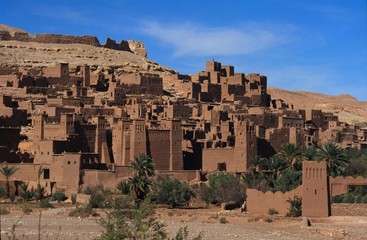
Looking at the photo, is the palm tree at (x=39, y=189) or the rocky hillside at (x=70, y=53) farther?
the rocky hillside at (x=70, y=53)

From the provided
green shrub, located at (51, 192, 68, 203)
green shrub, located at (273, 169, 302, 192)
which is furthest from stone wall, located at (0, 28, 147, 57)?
green shrub, located at (273, 169, 302, 192)

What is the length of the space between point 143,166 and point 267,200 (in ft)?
22.4

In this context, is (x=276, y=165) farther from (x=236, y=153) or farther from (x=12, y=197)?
(x=12, y=197)

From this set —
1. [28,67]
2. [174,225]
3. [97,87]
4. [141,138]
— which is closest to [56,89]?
[97,87]

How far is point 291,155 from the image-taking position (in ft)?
129

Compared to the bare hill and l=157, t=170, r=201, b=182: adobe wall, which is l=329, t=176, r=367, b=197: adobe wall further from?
the bare hill

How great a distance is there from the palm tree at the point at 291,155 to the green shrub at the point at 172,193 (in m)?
5.52

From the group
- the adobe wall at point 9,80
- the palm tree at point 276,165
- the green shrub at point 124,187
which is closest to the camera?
the green shrub at point 124,187

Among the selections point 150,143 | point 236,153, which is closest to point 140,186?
point 150,143

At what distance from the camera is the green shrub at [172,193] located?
3616 cm

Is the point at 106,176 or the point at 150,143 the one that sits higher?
the point at 150,143

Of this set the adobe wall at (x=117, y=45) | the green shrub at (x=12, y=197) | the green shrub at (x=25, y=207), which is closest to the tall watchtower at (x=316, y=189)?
the green shrub at (x=25, y=207)

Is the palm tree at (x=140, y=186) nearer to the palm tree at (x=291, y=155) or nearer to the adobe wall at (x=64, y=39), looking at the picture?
the palm tree at (x=291, y=155)

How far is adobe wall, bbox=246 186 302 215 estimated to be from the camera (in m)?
32.3
